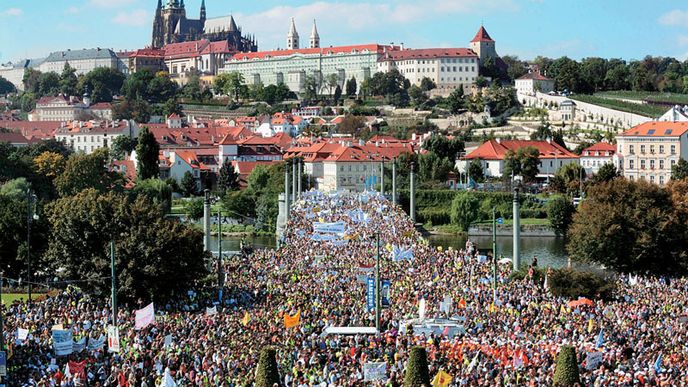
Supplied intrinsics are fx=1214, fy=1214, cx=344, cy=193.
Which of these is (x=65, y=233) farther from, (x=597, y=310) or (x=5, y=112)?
(x=5, y=112)

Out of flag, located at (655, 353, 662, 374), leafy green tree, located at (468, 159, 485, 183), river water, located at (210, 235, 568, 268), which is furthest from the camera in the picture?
leafy green tree, located at (468, 159, 485, 183)

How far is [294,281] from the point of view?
117 ft

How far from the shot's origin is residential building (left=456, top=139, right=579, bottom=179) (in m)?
102

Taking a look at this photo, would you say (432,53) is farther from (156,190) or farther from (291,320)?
(291,320)

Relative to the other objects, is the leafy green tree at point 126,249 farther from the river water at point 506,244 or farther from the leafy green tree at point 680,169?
the leafy green tree at point 680,169

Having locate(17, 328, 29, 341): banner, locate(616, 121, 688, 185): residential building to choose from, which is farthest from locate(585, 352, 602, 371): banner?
locate(616, 121, 688, 185): residential building

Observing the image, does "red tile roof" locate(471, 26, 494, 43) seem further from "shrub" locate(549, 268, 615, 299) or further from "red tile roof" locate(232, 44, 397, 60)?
"shrub" locate(549, 268, 615, 299)

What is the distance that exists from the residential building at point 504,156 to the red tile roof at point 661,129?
25.0 ft

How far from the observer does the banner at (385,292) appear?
31425 millimetres

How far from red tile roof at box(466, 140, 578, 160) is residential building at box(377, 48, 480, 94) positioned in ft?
203

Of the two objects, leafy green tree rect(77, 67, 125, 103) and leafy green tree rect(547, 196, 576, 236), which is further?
leafy green tree rect(77, 67, 125, 103)

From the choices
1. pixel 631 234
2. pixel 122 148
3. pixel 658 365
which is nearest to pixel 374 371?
pixel 658 365

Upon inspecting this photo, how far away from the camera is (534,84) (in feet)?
492

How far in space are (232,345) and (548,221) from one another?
55.3 metres
